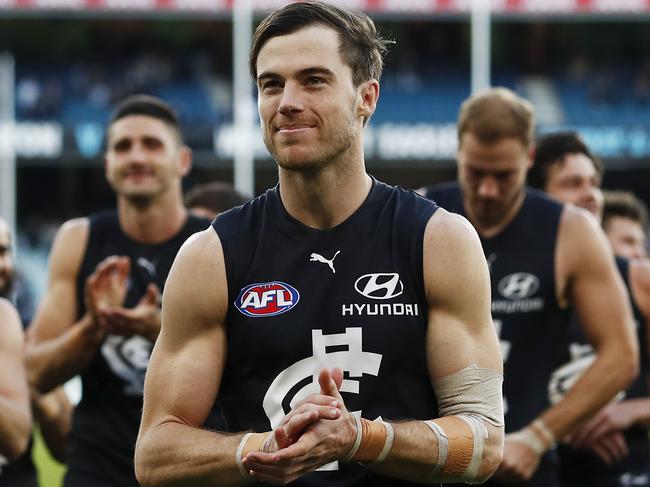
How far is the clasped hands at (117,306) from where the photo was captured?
490 cm

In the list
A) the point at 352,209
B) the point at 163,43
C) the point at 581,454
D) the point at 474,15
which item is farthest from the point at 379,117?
the point at 352,209

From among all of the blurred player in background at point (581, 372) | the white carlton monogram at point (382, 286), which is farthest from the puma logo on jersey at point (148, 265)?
the white carlton monogram at point (382, 286)

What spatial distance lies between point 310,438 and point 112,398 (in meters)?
2.66

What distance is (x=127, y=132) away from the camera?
5.85 meters

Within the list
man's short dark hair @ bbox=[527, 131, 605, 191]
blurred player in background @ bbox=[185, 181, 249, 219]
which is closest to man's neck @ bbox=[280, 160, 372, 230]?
man's short dark hair @ bbox=[527, 131, 605, 191]

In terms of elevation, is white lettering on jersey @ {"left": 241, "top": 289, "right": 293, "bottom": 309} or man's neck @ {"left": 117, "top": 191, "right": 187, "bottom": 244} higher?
man's neck @ {"left": 117, "top": 191, "right": 187, "bottom": 244}

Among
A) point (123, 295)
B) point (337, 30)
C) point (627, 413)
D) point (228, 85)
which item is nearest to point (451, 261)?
point (337, 30)

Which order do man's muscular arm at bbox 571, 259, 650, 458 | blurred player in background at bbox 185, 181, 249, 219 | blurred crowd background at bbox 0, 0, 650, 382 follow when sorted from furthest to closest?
1. blurred crowd background at bbox 0, 0, 650, 382
2. blurred player in background at bbox 185, 181, 249, 219
3. man's muscular arm at bbox 571, 259, 650, 458

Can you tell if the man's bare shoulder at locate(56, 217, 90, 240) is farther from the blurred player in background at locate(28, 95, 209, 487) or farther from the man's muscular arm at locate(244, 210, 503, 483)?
the man's muscular arm at locate(244, 210, 503, 483)

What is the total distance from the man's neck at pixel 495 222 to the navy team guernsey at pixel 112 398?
132cm

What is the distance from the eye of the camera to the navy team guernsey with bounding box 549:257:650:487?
5.94 metres

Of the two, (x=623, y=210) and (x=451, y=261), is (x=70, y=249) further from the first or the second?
(x=623, y=210)

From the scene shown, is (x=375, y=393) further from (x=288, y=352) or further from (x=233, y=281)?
(x=233, y=281)

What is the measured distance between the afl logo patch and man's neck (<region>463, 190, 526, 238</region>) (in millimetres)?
2047
